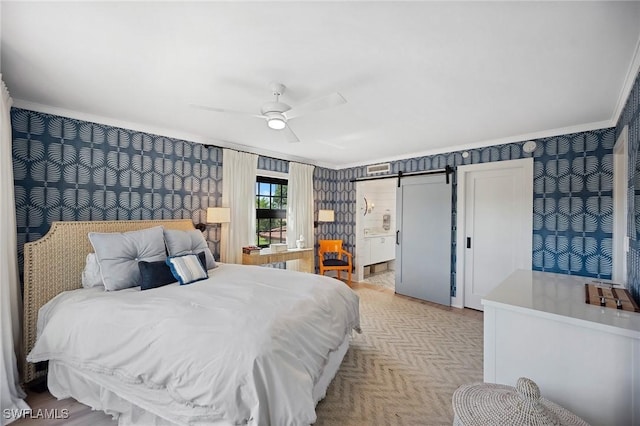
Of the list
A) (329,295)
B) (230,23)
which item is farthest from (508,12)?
(329,295)

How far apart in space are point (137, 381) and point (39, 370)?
151 cm

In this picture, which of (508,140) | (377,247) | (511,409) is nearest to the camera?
(511,409)

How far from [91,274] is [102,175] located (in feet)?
3.88

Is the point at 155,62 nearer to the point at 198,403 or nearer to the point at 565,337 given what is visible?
the point at 198,403

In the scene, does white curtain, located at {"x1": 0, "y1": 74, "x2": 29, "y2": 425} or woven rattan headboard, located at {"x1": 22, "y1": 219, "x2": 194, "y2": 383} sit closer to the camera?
white curtain, located at {"x1": 0, "y1": 74, "x2": 29, "y2": 425}

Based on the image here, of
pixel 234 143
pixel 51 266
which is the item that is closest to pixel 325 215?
pixel 234 143

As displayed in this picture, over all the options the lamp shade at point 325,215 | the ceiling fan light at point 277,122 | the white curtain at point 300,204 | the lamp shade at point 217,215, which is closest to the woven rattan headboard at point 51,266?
the lamp shade at point 217,215

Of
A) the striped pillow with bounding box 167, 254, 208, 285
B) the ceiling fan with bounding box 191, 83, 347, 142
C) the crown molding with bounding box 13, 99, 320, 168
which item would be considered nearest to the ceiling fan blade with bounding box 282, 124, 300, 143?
the ceiling fan with bounding box 191, 83, 347, 142

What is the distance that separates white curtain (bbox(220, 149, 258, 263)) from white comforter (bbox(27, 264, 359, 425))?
1.64 m

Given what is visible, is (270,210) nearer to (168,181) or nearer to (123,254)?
(168,181)

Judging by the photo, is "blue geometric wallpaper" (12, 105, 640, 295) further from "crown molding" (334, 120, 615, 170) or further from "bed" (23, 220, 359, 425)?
"bed" (23, 220, 359, 425)

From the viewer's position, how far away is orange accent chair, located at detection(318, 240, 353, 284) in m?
5.35

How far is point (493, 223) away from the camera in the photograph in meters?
3.98

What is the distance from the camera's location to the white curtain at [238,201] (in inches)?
161
